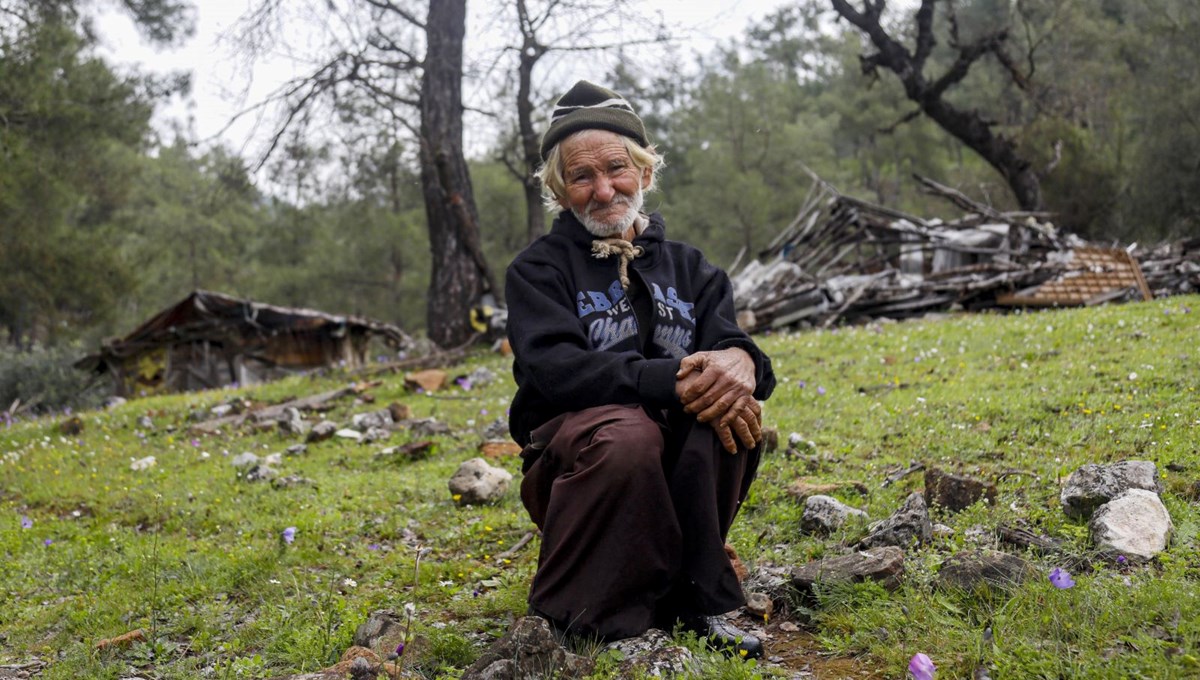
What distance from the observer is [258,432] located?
788 cm

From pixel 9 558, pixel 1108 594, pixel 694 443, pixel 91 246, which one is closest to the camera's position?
pixel 1108 594

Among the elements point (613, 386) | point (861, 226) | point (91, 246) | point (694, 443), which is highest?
point (91, 246)

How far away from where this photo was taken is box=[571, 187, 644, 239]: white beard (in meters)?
3.23

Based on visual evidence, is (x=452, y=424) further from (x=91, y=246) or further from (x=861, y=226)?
(x=91, y=246)

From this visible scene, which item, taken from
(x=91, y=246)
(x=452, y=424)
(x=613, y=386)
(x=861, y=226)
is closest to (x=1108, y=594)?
(x=613, y=386)

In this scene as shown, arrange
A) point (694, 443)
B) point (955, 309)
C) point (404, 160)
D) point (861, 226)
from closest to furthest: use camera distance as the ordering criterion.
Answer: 1. point (694, 443)
2. point (955, 309)
3. point (861, 226)
4. point (404, 160)

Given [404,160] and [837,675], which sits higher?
[404,160]

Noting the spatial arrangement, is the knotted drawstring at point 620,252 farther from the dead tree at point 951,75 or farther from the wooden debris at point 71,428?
the dead tree at point 951,75

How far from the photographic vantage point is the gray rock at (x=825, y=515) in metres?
3.86

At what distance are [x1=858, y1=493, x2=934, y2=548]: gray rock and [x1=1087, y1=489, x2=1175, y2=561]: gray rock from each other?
571 mm

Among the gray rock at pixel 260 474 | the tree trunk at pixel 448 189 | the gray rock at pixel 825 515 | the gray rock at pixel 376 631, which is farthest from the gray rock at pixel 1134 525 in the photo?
the tree trunk at pixel 448 189

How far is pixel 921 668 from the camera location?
2232mm

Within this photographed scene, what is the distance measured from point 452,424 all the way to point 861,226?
29.2 ft

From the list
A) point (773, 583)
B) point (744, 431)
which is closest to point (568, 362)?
point (744, 431)
